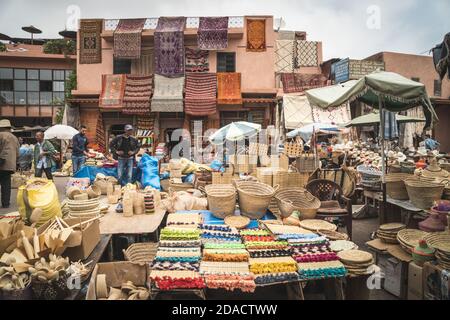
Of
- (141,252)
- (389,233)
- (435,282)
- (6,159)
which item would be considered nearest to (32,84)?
(6,159)

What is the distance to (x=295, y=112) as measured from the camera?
1608 centimetres

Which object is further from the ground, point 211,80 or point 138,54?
point 138,54

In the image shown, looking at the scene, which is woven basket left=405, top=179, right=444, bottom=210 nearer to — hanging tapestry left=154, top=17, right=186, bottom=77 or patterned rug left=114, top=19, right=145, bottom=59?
hanging tapestry left=154, top=17, right=186, bottom=77

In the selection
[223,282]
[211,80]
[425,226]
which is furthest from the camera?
A: [211,80]

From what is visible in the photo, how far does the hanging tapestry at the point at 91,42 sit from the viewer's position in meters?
17.1

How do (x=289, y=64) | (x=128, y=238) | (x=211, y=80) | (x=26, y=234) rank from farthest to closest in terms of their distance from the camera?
(x=289, y=64) → (x=211, y=80) → (x=128, y=238) → (x=26, y=234)

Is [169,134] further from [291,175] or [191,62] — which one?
[291,175]

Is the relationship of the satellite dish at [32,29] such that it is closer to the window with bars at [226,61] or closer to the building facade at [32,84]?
the building facade at [32,84]

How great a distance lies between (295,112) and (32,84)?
733 inches

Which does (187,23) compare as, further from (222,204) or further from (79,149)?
(222,204)
